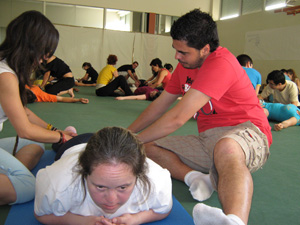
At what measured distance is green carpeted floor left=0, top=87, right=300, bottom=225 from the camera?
57.8 inches

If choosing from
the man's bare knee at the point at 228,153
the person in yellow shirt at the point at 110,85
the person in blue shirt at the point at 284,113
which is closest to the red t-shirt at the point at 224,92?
the man's bare knee at the point at 228,153

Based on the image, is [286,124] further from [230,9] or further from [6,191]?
[230,9]

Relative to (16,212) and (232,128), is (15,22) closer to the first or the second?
(16,212)

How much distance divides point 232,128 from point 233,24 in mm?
8629

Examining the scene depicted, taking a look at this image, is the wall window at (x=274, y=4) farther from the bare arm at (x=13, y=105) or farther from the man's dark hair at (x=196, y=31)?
the bare arm at (x=13, y=105)

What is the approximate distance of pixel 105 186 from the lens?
0.96 m

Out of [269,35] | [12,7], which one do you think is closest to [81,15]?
[12,7]

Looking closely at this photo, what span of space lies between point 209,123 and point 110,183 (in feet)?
3.31

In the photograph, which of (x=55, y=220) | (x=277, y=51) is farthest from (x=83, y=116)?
(x=277, y=51)

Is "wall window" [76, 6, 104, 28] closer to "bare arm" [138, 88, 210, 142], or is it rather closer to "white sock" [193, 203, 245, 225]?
"bare arm" [138, 88, 210, 142]

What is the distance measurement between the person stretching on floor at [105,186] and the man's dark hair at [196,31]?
30.7 inches

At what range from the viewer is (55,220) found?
117 centimetres

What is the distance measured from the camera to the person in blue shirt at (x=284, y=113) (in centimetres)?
384

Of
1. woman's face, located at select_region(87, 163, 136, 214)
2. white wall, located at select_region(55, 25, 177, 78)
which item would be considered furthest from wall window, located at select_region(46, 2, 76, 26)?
woman's face, located at select_region(87, 163, 136, 214)
